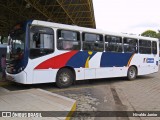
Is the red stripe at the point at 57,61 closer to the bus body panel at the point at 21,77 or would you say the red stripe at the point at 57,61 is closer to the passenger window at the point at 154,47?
the bus body panel at the point at 21,77

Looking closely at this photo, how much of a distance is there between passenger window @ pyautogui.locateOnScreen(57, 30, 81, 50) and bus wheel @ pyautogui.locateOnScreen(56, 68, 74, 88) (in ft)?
3.59

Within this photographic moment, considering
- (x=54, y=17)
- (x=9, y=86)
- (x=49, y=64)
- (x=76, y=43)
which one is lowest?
(x=9, y=86)

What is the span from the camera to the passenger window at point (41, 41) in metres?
10.5

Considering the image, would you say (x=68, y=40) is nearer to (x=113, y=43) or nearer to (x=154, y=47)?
(x=113, y=43)

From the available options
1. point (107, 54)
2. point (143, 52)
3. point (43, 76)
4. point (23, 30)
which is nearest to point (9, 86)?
point (43, 76)

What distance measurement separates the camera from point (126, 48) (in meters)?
15.2

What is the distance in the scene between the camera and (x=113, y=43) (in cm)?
1430

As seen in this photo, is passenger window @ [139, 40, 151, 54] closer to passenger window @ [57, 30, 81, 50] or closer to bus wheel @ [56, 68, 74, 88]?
passenger window @ [57, 30, 81, 50]

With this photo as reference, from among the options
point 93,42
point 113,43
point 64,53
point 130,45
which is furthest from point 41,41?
point 130,45

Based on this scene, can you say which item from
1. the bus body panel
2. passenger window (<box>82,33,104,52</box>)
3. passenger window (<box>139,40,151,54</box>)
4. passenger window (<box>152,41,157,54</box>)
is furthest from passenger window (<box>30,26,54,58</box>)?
passenger window (<box>152,41,157,54</box>)

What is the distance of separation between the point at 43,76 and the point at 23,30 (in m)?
2.13

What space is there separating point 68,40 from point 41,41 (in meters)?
1.52

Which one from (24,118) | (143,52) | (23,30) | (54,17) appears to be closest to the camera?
(24,118)

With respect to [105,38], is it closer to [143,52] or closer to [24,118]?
[143,52]
